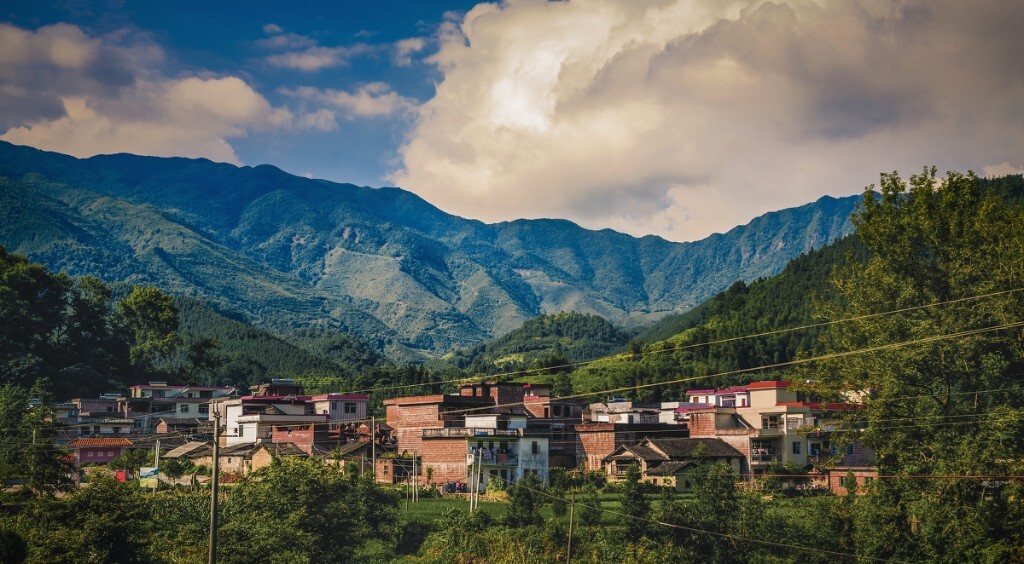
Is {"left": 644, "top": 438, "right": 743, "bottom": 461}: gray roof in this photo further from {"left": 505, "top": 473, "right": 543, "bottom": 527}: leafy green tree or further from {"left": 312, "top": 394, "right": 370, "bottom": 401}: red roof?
{"left": 312, "top": 394, "right": 370, "bottom": 401}: red roof

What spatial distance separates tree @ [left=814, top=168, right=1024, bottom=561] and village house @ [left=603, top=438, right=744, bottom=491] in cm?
1900

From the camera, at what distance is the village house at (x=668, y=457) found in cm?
5981

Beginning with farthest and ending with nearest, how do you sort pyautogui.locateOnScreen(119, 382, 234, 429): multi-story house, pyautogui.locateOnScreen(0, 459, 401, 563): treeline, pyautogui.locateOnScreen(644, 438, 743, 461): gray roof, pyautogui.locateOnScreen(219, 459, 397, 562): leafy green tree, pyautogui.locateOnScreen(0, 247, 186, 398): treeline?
pyautogui.locateOnScreen(0, 247, 186, 398): treeline, pyautogui.locateOnScreen(119, 382, 234, 429): multi-story house, pyautogui.locateOnScreen(644, 438, 743, 461): gray roof, pyautogui.locateOnScreen(219, 459, 397, 562): leafy green tree, pyautogui.locateOnScreen(0, 459, 401, 563): treeline

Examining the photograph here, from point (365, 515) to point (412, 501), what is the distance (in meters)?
8.54

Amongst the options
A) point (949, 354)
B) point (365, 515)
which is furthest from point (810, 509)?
point (365, 515)

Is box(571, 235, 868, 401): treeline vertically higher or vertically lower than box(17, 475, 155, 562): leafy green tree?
higher

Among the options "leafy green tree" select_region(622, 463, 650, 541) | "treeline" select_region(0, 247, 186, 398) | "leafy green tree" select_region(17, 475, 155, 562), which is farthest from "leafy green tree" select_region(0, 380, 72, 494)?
"leafy green tree" select_region(622, 463, 650, 541)

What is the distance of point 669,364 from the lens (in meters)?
123

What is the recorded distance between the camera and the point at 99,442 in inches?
2667

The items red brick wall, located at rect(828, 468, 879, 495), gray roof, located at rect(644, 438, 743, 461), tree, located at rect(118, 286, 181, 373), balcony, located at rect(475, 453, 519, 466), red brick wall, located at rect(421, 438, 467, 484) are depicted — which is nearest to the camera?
red brick wall, located at rect(828, 468, 879, 495)

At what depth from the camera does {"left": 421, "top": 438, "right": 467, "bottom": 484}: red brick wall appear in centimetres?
5853

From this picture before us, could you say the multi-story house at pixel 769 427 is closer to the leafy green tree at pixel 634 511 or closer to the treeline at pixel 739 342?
the leafy green tree at pixel 634 511

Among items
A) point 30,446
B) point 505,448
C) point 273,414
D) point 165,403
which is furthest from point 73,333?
point 505,448

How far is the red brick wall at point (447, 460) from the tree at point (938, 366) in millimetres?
23937
